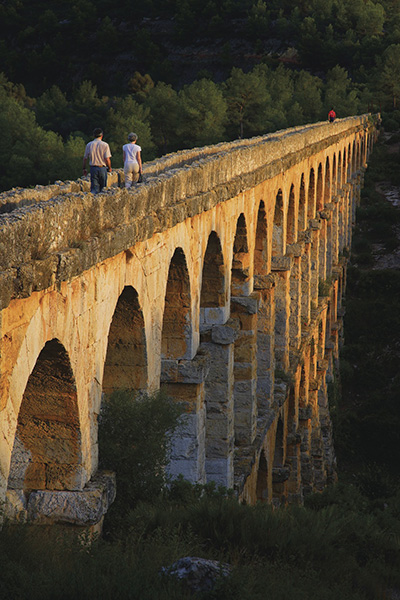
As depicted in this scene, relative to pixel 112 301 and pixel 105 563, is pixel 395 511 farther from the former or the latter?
pixel 105 563

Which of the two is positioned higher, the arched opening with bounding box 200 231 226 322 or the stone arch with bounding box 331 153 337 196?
the stone arch with bounding box 331 153 337 196

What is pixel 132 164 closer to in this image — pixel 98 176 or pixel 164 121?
pixel 98 176

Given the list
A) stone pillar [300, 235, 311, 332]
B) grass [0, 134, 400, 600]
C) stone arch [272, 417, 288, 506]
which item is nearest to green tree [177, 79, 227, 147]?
stone pillar [300, 235, 311, 332]

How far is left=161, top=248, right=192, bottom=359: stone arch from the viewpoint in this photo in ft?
33.8

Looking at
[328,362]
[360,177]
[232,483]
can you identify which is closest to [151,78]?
[360,177]

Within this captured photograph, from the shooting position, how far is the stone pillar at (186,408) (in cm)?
1042

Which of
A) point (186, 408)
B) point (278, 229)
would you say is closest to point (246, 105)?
point (278, 229)

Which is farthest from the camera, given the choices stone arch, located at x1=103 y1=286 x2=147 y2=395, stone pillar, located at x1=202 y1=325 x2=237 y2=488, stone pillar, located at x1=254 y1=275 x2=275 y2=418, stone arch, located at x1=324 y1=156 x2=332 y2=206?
stone arch, located at x1=324 y1=156 x2=332 y2=206

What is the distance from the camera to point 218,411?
12.6m

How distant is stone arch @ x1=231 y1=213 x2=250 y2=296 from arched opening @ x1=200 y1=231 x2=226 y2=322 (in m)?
1.73

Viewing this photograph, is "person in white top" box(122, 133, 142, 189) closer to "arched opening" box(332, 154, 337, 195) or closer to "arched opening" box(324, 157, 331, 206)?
"arched opening" box(324, 157, 331, 206)

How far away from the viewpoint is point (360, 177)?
4588 cm

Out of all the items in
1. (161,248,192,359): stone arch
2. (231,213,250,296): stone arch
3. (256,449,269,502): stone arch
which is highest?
(231,213,250,296): stone arch

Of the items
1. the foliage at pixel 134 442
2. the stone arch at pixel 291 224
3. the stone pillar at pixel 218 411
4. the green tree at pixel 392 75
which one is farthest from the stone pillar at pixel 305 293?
the green tree at pixel 392 75
